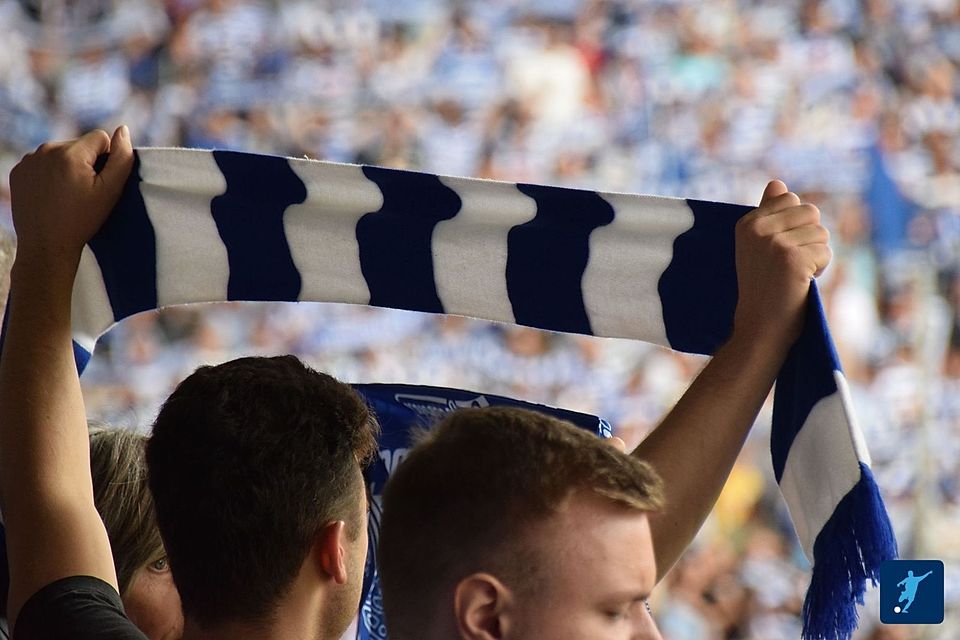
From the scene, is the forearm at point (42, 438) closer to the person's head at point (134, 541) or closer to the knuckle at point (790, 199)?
the person's head at point (134, 541)

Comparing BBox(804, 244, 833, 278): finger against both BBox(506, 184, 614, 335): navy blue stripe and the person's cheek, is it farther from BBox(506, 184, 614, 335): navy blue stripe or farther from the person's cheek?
the person's cheek

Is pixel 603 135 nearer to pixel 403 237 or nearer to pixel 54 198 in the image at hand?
pixel 403 237

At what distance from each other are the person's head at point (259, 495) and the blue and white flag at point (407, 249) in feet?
1.04

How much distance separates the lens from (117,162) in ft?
3.37

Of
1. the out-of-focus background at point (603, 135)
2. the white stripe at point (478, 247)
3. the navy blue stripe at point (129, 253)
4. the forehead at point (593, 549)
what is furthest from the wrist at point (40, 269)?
the out-of-focus background at point (603, 135)

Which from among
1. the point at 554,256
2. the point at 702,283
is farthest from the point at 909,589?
the point at 554,256

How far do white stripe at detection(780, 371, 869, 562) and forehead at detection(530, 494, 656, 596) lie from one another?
0.26 m

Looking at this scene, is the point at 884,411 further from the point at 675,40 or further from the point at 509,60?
the point at 509,60

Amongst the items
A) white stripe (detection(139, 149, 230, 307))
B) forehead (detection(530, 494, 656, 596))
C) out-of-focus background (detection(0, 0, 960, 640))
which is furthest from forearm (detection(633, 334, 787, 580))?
out-of-focus background (detection(0, 0, 960, 640))

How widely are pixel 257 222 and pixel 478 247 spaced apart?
0.70 feet

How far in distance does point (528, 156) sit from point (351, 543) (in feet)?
10.0

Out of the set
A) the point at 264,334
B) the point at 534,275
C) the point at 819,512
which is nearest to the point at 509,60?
the point at 264,334

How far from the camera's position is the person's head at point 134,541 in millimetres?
1074

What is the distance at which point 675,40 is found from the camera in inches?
155
